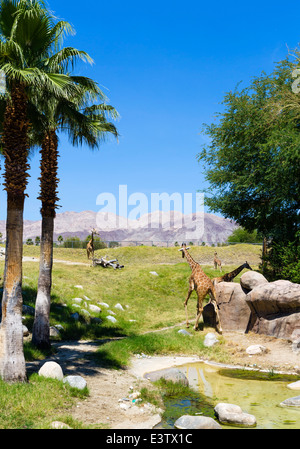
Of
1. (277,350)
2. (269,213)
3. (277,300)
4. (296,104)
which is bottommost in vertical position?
(277,350)

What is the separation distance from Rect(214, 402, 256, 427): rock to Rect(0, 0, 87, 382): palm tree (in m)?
4.82

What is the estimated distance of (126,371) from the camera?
14047mm

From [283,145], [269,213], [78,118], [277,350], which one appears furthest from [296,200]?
[78,118]

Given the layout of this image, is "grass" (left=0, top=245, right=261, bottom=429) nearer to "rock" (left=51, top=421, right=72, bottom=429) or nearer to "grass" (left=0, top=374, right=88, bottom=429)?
"grass" (left=0, top=374, right=88, bottom=429)

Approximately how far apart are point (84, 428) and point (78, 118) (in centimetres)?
976

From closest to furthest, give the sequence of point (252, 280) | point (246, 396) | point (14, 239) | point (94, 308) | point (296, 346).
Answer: point (14, 239)
point (246, 396)
point (296, 346)
point (252, 280)
point (94, 308)

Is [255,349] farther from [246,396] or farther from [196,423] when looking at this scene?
[196,423]

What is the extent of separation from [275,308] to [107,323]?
8.23 meters

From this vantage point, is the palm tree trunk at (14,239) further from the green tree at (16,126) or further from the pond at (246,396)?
the pond at (246,396)

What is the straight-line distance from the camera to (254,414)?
33.6 feet

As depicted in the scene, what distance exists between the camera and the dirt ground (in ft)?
31.1

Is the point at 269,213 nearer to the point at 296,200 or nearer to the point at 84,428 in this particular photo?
the point at 296,200

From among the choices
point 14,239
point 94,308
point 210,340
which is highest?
point 14,239

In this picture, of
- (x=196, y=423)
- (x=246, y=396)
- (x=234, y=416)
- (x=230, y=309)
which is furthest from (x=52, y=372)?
(x=230, y=309)
